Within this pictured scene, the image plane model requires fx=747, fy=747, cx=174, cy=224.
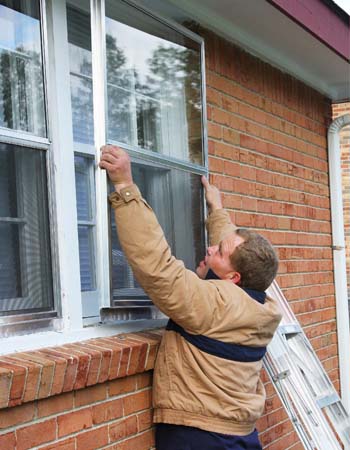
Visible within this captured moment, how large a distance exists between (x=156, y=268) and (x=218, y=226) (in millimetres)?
1037

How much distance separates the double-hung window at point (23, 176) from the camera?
9.40ft

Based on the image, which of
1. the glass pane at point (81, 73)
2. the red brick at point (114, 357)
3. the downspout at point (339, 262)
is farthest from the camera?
the downspout at point (339, 262)

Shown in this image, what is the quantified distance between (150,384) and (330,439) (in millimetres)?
1091

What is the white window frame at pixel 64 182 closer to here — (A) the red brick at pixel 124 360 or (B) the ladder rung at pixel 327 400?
(A) the red brick at pixel 124 360

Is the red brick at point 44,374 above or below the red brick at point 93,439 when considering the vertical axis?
above

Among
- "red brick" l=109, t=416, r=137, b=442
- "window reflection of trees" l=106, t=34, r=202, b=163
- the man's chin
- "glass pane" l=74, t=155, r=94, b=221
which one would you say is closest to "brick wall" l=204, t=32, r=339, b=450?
"window reflection of trees" l=106, t=34, r=202, b=163

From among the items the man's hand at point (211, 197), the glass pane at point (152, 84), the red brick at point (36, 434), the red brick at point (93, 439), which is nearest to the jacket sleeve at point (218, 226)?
the man's hand at point (211, 197)

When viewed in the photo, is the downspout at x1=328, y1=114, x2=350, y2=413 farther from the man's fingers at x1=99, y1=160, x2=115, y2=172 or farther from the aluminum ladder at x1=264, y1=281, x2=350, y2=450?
the man's fingers at x1=99, y1=160, x2=115, y2=172

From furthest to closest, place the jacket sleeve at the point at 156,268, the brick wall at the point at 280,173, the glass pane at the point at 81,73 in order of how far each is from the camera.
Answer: the brick wall at the point at 280,173, the glass pane at the point at 81,73, the jacket sleeve at the point at 156,268

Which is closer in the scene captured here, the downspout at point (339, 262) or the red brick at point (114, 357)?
the red brick at point (114, 357)

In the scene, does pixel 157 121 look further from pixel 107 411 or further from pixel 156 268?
pixel 107 411

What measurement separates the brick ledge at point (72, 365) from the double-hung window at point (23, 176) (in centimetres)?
18

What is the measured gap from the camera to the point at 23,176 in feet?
9.69

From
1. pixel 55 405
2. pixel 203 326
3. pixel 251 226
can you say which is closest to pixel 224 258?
pixel 203 326
